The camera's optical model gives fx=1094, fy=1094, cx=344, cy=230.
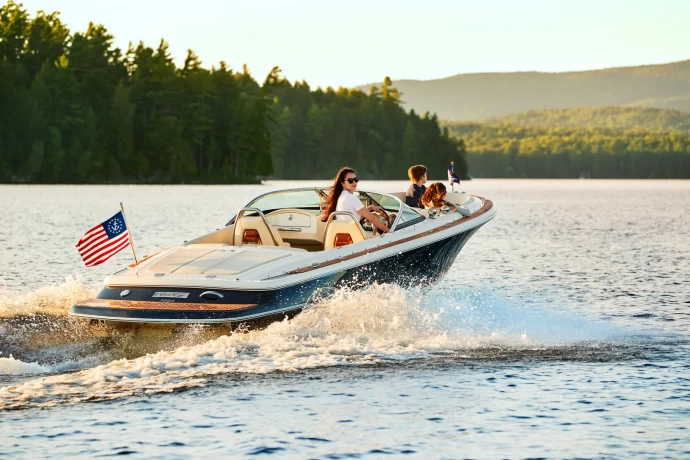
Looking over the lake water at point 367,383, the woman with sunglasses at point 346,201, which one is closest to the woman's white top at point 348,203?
the woman with sunglasses at point 346,201

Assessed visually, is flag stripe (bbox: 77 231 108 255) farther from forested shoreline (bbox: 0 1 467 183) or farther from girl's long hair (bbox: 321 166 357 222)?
forested shoreline (bbox: 0 1 467 183)

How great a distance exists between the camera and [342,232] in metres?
13.4

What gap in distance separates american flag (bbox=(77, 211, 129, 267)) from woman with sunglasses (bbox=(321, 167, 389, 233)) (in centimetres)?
261

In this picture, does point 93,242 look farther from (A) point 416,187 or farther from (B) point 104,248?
(A) point 416,187

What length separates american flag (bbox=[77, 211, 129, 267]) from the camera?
492 inches

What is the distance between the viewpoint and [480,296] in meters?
18.8

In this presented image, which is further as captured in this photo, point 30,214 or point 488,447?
point 30,214

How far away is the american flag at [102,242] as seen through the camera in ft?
41.0

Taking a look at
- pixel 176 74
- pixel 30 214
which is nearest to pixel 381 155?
pixel 176 74

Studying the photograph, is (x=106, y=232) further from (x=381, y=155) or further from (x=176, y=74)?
(x=381, y=155)

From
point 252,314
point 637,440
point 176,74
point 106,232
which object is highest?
point 176,74

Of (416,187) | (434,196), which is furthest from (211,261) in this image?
(416,187)

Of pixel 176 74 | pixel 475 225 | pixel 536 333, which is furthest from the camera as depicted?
pixel 176 74

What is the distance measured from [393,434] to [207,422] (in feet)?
5.11
